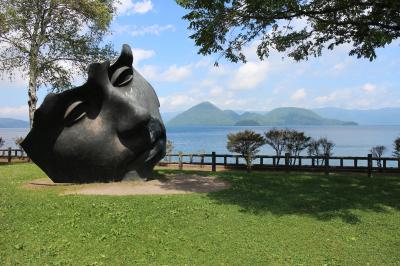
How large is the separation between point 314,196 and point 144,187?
20.0 feet

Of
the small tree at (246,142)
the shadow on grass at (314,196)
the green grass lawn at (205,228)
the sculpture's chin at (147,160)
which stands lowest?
the green grass lawn at (205,228)

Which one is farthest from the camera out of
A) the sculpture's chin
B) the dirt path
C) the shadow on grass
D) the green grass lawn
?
the sculpture's chin

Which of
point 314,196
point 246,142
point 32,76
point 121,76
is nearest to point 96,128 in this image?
point 121,76

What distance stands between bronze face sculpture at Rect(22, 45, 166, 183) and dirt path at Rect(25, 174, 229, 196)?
0.69m

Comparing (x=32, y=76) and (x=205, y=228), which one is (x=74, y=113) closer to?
(x=205, y=228)

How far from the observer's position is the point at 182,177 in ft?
65.6

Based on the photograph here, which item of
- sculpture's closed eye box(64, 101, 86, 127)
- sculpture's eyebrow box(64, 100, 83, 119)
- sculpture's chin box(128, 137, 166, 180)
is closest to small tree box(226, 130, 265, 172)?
sculpture's chin box(128, 137, 166, 180)

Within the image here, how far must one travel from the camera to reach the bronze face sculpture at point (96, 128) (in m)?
16.5

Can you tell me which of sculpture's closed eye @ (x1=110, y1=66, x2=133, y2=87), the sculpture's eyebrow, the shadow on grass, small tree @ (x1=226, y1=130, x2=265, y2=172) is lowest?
the shadow on grass

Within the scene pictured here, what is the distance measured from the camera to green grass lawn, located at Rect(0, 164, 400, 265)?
30.6ft

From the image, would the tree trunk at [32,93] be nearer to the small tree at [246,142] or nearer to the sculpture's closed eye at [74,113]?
the small tree at [246,142]

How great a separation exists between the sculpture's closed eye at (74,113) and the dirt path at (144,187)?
2.47 m

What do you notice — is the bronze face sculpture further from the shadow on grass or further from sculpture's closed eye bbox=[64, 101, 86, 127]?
the shadow on grass

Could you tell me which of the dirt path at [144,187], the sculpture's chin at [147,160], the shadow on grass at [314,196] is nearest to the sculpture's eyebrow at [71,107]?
the dirt path at [144,187]
